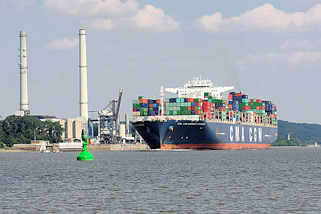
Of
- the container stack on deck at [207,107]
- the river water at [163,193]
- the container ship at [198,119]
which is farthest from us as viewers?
the container stack on deck at [207,107]

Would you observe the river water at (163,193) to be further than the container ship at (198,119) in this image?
No

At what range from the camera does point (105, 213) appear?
38.2m

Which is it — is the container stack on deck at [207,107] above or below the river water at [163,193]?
above

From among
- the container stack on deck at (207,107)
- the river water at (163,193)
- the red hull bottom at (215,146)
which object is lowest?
the river water at (163,193)

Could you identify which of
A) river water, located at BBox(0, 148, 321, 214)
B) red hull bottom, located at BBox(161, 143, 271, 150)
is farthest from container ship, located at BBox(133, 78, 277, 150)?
river water, located at BBox(0, 148, 321, 214)

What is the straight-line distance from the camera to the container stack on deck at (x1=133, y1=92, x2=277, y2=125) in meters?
150

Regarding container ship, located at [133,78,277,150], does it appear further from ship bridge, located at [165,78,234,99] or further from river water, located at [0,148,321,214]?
river water, located at [0,148,321,214]

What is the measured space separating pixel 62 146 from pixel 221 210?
151 metres

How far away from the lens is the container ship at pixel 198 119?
143 m

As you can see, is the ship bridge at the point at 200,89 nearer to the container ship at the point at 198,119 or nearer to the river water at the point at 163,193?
the container ship at the point at 198,119

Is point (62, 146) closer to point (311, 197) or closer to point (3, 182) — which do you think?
point (3, 182)

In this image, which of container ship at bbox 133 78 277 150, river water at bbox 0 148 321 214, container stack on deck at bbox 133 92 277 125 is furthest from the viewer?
container stack on deck at bbox 133 92 277 125

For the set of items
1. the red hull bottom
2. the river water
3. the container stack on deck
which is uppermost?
the container stack on deck

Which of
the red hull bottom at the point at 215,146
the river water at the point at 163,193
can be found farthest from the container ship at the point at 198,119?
the river water at the point at 163,193
